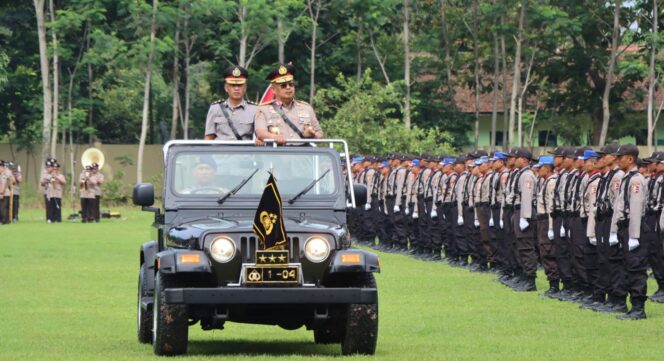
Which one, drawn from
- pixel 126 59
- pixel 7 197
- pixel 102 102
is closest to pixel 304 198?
pixel 7 197

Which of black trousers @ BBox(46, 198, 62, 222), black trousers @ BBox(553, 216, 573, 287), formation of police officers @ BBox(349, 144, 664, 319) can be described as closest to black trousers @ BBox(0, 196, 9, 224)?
black trousers @ BBox(46, 198, 62, 222)

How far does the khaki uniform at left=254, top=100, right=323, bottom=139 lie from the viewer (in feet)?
49.0

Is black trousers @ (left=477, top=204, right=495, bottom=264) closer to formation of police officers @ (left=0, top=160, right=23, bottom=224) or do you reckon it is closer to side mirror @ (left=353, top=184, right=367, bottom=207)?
side mirror @ (left=353, top=184, right=367, bottom=207)

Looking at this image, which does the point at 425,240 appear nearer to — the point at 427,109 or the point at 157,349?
the point at 157,349

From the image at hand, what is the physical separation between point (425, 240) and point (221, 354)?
1862 cm

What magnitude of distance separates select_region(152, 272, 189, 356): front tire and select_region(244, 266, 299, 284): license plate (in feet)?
1.85

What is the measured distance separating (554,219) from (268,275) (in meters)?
8.84

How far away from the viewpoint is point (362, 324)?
42.3 feet

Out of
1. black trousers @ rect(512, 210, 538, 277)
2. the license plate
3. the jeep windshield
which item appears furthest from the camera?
black trousers @ rect(512, 210, 538, 277)

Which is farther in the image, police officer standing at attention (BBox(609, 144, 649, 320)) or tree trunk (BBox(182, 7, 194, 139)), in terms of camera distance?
tree trunk (BBox(182, 7, 194, 139))

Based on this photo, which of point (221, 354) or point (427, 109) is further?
point (427, 109)

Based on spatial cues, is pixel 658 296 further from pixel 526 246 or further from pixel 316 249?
pixel 316 249

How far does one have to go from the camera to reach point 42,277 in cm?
2366

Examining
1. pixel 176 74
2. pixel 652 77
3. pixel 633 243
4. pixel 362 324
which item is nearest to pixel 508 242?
pixel 633 243
